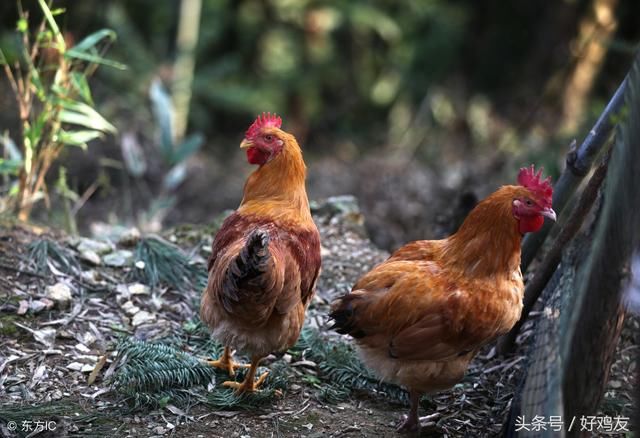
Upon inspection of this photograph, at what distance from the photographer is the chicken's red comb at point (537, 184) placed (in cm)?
343

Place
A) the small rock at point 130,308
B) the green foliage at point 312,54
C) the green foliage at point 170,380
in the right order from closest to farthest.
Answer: the green foliage at point 170,380
the small rock at point 130,308
the green foliage at point 312,54

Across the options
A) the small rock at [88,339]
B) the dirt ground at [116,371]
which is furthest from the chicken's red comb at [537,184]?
the small rock at [88,339]

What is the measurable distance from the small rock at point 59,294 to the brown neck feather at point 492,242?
7.18 feet

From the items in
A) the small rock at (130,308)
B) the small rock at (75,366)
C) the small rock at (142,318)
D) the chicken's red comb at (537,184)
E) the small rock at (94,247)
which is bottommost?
the small rock at (75,366)

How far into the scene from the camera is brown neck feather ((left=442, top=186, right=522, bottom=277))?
348 centimetres

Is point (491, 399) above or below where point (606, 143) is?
below

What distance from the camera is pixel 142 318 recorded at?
4141mm

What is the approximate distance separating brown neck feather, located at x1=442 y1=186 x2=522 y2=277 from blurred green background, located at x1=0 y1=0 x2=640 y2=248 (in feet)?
11.9

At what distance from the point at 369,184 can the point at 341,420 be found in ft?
14.7

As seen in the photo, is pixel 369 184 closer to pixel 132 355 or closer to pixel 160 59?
pixel 160 59

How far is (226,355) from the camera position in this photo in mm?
3871

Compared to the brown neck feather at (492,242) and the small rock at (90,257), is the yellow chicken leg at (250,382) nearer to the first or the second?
the brown neck feather at (492,242)

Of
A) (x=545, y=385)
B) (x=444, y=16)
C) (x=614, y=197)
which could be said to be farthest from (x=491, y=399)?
(x=444, y=16)

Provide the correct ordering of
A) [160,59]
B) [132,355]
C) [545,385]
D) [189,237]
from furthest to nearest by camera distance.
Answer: [160,59] < [189,237] < [132,355] < [545,385]
